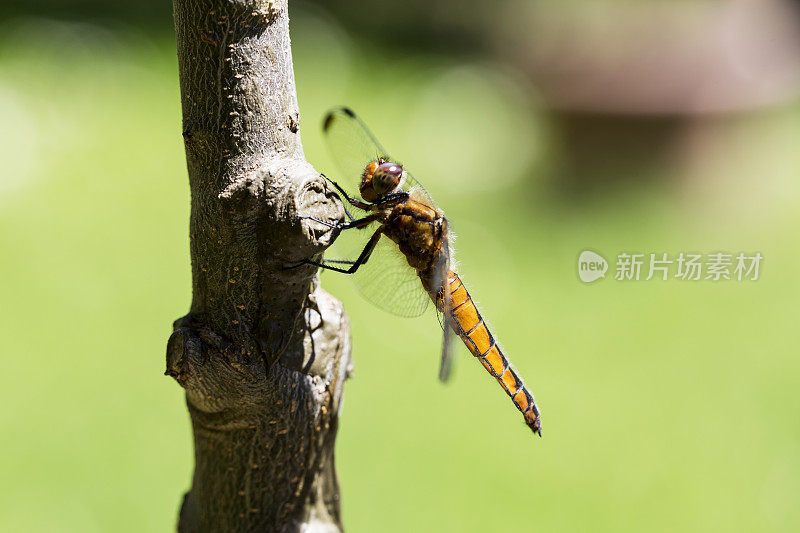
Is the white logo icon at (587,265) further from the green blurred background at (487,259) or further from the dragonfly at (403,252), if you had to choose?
the dragonfly at (403,252)

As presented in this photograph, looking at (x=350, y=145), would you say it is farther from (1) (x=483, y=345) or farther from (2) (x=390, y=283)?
(1) (x=483, y=345)

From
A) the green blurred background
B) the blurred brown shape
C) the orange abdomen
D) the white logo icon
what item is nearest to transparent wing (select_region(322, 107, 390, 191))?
the orange abdomen

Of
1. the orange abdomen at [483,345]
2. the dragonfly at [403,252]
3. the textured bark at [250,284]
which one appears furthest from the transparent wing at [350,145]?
the textured bark at [250,284]

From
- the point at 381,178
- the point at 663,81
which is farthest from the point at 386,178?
the point at 663,81

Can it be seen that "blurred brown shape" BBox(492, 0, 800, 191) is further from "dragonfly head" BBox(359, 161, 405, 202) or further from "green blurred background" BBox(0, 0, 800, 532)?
"dragonfly head" BBox(359, 161, 405, 202)

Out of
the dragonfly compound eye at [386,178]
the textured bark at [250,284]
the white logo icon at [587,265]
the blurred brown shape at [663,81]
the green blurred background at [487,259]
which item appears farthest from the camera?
the blurred brown shape at [663,81]

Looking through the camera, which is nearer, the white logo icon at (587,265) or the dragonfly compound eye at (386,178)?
the dragonfly compound eye at (386,178)

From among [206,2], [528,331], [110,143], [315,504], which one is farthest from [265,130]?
[110,143]

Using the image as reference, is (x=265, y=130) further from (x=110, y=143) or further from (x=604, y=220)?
(x=110, y=143)
